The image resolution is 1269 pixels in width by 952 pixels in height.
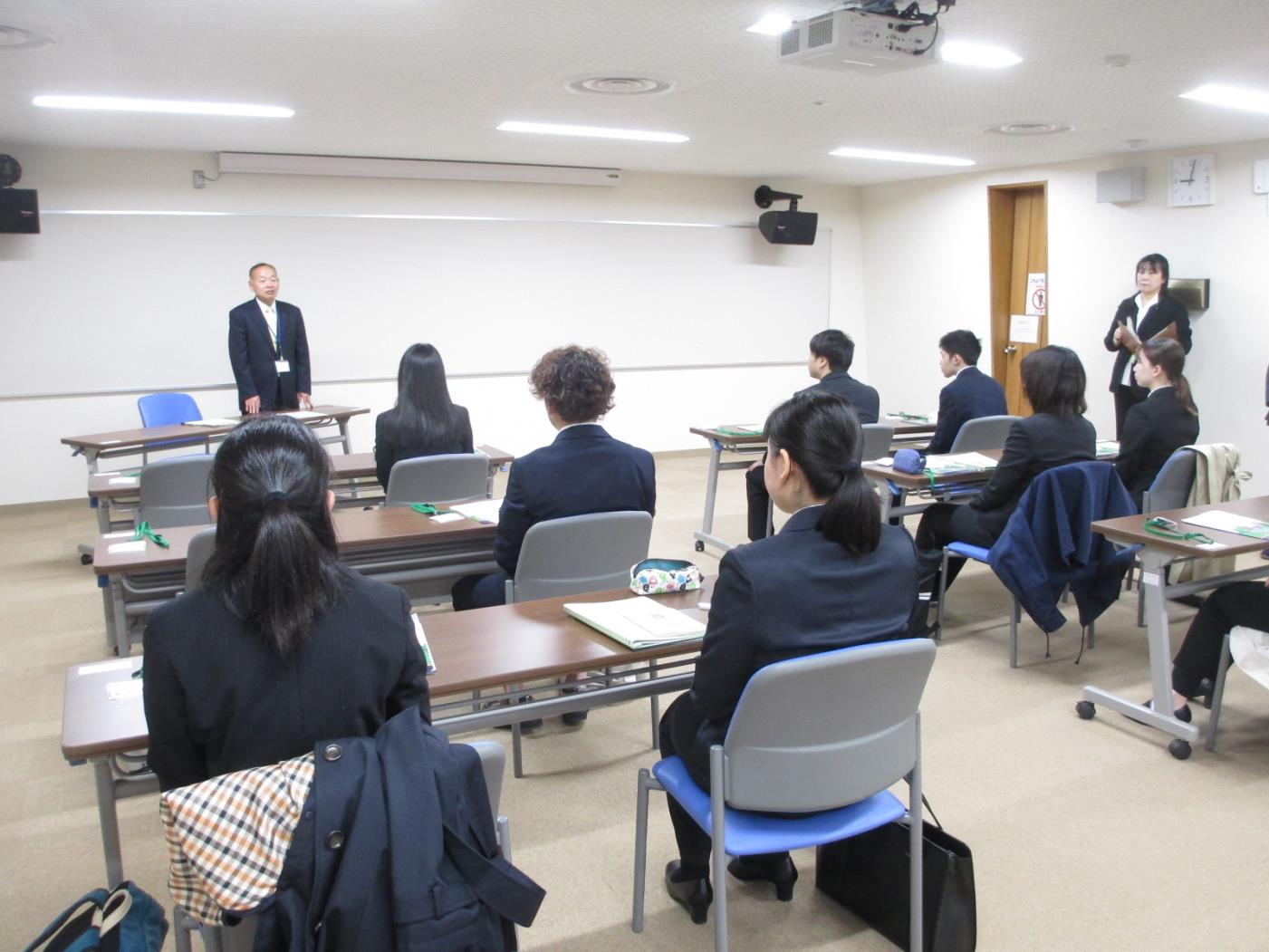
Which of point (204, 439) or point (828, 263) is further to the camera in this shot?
point (828, 263)

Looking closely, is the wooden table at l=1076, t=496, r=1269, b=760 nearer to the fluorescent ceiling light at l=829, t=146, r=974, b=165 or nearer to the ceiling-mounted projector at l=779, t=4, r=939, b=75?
the ceiling-mounted projector at l=779, t=4, r=939, b=75

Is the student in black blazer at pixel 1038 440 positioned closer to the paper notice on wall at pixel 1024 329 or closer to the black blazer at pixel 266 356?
the black blazer at pixel 266 356

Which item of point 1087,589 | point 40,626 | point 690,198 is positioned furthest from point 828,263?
point 40,626

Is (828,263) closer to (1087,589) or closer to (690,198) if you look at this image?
(690,198)

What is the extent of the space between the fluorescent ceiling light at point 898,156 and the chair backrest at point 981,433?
3.01 m

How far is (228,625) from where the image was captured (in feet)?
4.66

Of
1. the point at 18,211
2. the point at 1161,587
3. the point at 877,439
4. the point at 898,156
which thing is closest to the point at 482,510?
the point at 1161,587

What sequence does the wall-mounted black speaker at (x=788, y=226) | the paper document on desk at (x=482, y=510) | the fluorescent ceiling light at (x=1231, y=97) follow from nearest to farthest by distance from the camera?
1. the paper document on desk at (x=482, y=510)
2. the fluorescent ceiling light at (x=1231, y=97)
3. the wall-mounted black speaker at (x=788, y=226)

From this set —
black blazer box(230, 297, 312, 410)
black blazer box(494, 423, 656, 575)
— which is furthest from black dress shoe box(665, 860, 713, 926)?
black blazer box(230, 297, 312, 410)

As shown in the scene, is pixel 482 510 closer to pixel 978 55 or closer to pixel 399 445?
pixel 399 445

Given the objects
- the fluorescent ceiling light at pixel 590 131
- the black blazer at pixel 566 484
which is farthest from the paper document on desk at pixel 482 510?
the fluorescent ceiling light at pixel 590 131

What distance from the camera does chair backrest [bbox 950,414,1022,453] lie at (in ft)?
16.7

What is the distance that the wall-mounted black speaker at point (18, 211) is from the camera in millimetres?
6434

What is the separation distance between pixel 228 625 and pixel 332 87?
435 cm
